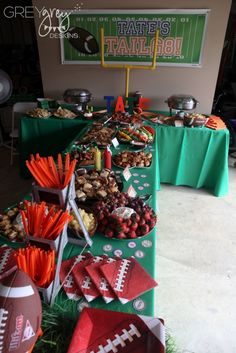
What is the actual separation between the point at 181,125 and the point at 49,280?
201cm

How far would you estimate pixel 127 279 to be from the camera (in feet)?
2.69

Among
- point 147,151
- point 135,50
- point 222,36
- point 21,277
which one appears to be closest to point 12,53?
point 135,50

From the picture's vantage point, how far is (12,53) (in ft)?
14.2

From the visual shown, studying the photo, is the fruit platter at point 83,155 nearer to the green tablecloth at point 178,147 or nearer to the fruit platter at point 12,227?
the fruit platter at point 12,227

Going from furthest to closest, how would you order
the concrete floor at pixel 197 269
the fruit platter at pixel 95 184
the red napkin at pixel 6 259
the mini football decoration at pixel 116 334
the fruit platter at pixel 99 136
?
the fruit platter at pixel 99 136 → the concrete floor at pixel 197 269 → the fruit platter at pixel 95 184 → the red napkin at pixel 6 259 → the mini football decoration at pixel 116 334

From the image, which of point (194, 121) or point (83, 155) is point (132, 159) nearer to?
point (83, 155)

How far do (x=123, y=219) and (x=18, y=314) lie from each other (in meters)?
0.58

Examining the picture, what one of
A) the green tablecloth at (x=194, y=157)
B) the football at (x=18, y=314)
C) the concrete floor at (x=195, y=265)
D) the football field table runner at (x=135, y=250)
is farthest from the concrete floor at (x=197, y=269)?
the football at (x=18, y=314)

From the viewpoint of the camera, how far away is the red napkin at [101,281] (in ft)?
2.51

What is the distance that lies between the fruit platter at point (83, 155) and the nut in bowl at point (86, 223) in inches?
20.4

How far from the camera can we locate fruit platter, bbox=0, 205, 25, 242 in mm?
961

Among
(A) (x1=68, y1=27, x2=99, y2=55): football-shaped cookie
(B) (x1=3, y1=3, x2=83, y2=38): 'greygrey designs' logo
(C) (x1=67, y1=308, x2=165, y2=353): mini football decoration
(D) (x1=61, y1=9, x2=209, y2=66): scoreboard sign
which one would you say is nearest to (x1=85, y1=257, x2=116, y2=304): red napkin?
(C) (x1=67, y1=308, x2=165, y2=353): mini football decoration

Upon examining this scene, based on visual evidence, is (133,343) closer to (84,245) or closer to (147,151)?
(84,245)

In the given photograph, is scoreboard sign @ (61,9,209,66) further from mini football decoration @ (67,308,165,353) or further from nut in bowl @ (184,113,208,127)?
mini football decoration @ (67,308,165,353)
